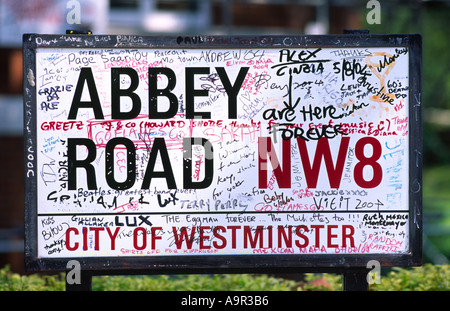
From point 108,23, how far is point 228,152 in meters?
8.04

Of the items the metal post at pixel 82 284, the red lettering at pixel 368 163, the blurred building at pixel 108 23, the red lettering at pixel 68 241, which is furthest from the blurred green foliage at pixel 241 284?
the blurred building at pixel 108 23

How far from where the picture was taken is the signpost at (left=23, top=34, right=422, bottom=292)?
171 inches

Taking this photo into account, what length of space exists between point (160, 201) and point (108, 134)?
573 millimetres

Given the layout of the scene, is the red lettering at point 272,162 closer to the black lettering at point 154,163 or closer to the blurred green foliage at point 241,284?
the black lettering at point 154,163

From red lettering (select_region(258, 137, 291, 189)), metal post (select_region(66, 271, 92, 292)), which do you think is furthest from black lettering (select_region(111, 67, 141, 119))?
metal post (select_region(66, 271, 92, 292))

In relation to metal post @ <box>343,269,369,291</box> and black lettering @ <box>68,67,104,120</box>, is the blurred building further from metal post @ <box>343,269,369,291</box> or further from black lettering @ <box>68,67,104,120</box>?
metal post @ <box>343,269,369,291</box>

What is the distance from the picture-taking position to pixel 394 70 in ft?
14.4

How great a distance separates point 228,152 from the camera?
4398 millimetres

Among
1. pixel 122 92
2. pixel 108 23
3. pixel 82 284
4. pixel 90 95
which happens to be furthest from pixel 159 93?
pixel 108 23

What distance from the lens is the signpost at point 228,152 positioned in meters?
4.34

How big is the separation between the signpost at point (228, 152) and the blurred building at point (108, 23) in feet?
20.2

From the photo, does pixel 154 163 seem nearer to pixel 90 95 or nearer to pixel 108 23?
pixel 90 95

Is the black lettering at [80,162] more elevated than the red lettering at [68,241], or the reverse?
→ the black lettering at [80,162]
